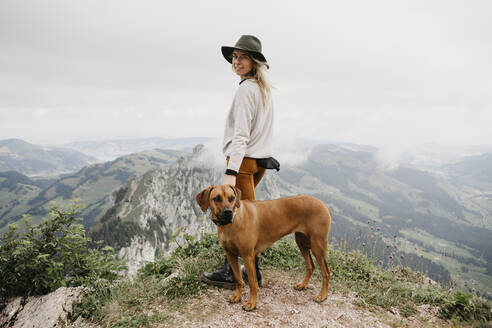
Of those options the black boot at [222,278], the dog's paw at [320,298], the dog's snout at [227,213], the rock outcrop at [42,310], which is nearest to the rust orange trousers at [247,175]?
the dog's snout at [227,213]

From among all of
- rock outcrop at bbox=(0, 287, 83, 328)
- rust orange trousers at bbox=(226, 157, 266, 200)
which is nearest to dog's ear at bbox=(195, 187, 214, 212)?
rust orange trousers at bbox=(226, 157, 266, 200)

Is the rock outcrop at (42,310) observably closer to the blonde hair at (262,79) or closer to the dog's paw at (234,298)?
the dog's paw at (234,298)

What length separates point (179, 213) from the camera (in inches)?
6959

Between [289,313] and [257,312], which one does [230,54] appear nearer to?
[257,312]

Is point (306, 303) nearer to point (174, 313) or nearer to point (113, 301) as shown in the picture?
point (174, 313)

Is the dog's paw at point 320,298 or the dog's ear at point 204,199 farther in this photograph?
the dog's paw at point 320,298

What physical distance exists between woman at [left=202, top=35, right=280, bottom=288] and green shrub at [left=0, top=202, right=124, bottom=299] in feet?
14.7

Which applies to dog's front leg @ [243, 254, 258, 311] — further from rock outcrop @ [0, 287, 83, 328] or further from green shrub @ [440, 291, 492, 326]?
green shrub @ [440, 291, 492, 326]

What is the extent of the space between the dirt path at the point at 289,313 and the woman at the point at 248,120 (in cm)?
233

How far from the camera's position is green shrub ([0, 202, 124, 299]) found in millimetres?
5891

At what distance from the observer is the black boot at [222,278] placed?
6.04 metres

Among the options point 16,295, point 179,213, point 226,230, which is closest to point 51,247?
point 16,295

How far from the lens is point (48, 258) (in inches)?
243

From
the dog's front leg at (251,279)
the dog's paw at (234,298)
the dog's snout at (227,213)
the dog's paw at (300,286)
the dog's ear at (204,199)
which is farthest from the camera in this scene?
the dog's paw at (300,286)
